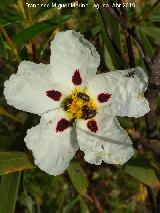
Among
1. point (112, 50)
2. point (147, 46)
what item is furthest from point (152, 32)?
point (112, 50)

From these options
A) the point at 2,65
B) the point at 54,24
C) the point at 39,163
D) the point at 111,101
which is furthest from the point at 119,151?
the point at 2,65

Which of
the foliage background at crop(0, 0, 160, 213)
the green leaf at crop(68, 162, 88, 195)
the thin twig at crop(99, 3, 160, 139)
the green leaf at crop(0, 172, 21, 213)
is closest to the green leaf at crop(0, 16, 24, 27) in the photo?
the foliage background at crop(0, 0, 160, 213)

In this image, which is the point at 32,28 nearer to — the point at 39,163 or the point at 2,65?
the point at 39,163

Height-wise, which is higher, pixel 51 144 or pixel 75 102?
pixel 75 102

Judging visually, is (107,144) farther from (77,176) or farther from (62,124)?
(77,176)

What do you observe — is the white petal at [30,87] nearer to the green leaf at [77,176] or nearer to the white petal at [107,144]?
the white petal at [107,144]

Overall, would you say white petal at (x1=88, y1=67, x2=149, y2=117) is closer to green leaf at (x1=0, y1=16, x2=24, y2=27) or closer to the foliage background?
the foliage background
